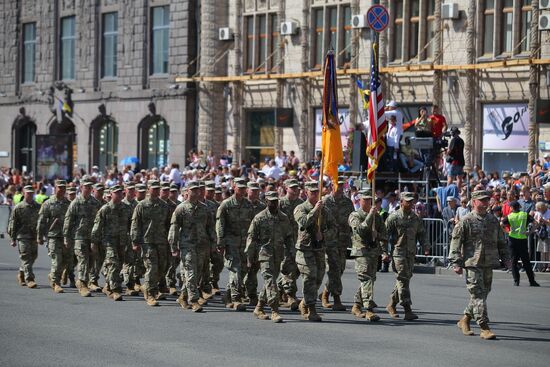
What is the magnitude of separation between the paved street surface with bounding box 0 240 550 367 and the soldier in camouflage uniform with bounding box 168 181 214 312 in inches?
19.5

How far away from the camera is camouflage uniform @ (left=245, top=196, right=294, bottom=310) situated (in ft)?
58.4

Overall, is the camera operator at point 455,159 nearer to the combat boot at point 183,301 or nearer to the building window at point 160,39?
the combat boot at point 183,301

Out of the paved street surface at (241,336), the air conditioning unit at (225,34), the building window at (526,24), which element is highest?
the air conditioning unit at (225,34)

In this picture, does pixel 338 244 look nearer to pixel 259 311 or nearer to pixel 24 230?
pixel 259 311

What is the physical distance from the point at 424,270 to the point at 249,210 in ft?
29.5

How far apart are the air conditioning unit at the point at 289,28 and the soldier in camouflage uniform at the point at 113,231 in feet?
68.8

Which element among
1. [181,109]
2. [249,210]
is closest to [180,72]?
[181,109]

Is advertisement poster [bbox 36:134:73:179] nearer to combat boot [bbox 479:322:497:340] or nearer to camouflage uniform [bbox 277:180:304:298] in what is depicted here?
camouflage uniform [bbox 277:180:304:298]

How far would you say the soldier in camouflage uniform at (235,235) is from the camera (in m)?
18.7

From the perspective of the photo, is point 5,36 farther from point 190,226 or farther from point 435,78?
point 190,226

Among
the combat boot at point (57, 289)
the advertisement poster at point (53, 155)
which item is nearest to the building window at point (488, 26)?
the combat boot at point (57, 289)

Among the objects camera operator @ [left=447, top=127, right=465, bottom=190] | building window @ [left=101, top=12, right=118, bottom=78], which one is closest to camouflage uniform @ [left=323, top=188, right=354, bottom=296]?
camera operator @ [left=447, top=127, right=465, bottom=190]

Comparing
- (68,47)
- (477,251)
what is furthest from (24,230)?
(68,47)

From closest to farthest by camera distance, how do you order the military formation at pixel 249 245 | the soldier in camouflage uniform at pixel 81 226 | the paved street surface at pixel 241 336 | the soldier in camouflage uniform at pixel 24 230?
1. the paved street surface at pixel 241 336
2. the military formation at pixel 249 245
3. the soldier in camouflage uniform at pixel 81 226
4. the soldier in camouflage uniform at pixel 24 230
